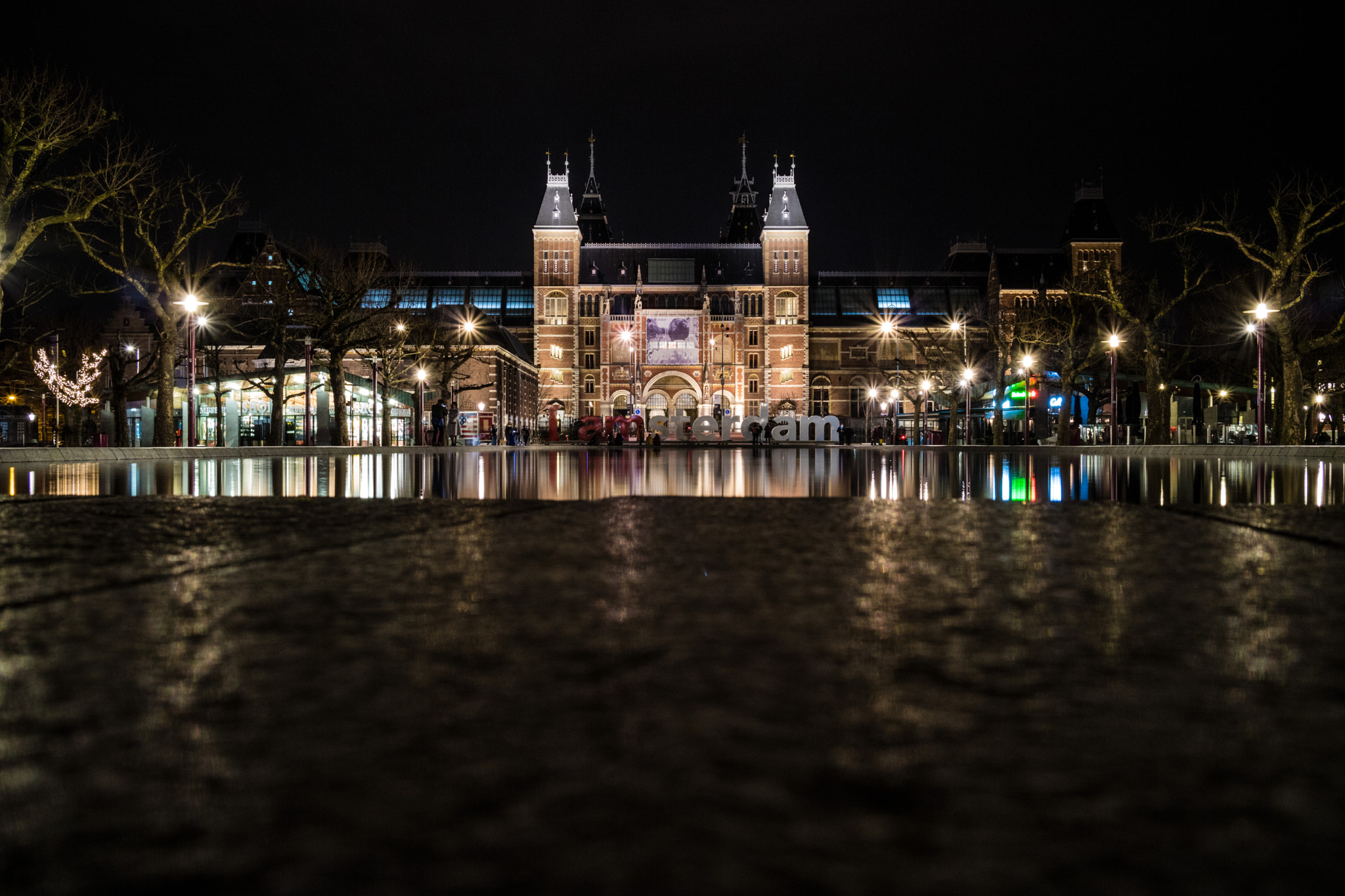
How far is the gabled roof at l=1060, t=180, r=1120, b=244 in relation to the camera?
3460 inches

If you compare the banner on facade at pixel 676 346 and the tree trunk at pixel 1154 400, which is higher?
the banner on facade at pixel 676 346

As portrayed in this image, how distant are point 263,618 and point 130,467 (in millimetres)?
12365

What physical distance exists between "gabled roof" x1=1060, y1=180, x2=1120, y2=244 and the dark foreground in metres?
95.7

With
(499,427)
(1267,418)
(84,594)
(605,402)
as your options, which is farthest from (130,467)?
(605,402)

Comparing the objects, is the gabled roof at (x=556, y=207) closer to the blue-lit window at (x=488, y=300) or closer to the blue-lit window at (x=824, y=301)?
the blue-lit window at (x=488, y=300)

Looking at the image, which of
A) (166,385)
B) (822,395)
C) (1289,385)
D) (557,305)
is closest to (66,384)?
(166,385)

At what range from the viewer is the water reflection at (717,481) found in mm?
6305

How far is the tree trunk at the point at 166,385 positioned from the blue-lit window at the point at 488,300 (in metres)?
71.0

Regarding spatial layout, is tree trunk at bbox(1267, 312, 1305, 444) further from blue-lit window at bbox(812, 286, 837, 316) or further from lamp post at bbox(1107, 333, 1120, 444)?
blue-lit window at bbox(812, 286, 837, 316)

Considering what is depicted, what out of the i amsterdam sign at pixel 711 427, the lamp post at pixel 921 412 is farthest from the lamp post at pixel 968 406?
the i amsterdam sign at pixel 711 427

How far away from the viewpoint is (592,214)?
10606 centimetres

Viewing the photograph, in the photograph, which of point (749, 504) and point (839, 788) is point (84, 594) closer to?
point (839, 788)

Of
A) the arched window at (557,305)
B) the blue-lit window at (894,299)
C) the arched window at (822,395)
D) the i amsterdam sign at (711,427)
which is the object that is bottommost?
the i amsterdam sign at (711,427)

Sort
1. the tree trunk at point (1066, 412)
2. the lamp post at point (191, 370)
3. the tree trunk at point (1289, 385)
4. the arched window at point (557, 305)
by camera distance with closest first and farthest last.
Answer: the tree trunk at point (1289, 385), the lamp post at point (191, 370), the tree trunk at point (1066, 412), the arched window at point (557, 305)
